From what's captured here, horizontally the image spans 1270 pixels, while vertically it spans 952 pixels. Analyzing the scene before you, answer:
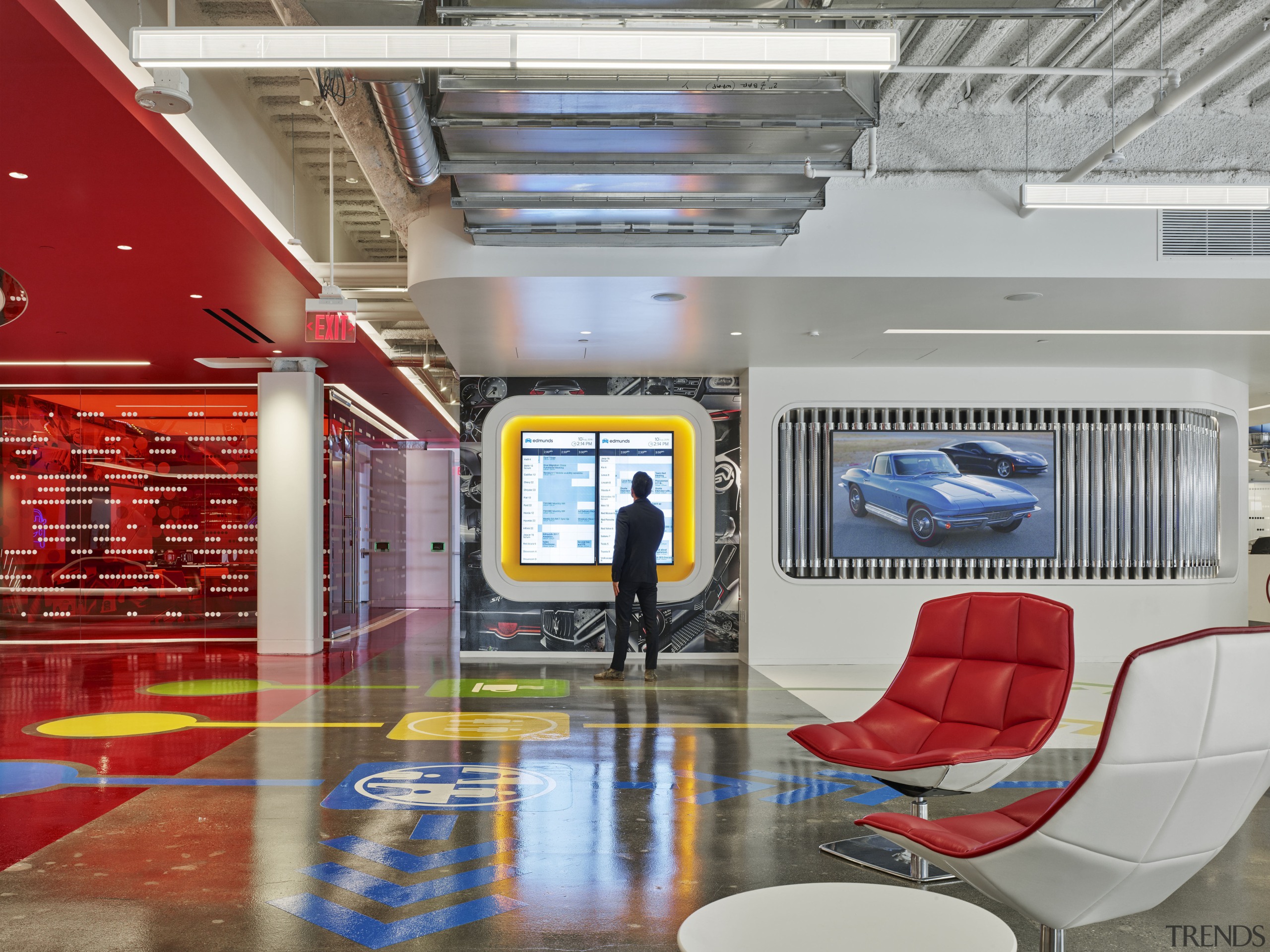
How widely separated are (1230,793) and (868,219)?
4570mm

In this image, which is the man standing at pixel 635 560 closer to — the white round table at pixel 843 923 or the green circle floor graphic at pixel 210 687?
the green circle floor graphic at pixel 210 687

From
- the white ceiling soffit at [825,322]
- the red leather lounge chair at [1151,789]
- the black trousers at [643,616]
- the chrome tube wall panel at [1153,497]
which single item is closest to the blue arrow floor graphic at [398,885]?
the red leather lounge chair at [1151,789]

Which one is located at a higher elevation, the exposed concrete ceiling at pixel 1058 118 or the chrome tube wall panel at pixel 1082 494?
the exposed concrete ceiling at pixel 1058 118

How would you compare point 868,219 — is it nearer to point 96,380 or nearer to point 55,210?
point 55,210

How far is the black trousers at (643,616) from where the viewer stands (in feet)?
27.3

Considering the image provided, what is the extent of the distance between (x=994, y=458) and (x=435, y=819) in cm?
712

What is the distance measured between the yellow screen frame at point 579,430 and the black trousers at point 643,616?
133 centimetres

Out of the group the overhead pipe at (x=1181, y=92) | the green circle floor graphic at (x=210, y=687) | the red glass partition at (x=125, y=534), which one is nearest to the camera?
the overhead pipe at (x=1181, y=92)

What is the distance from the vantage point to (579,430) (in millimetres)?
9891

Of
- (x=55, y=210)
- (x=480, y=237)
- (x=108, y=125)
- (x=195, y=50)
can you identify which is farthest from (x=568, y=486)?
(x=195, y=50)

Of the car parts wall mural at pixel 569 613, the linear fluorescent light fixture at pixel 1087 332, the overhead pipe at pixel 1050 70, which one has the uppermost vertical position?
the overhead pipe at pixel 1050 70

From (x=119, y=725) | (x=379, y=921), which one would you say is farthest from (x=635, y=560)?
(x=379, y=921)

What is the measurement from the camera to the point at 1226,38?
5301mm

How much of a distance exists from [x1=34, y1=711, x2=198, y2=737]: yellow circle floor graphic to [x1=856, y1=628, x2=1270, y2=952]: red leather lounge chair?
5.51 metres
